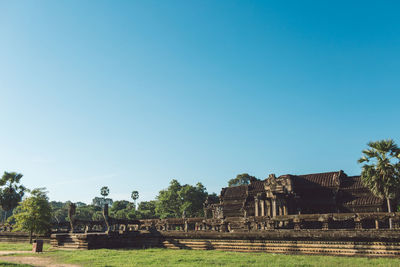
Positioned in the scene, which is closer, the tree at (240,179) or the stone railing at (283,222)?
the stone railing at (283,222)

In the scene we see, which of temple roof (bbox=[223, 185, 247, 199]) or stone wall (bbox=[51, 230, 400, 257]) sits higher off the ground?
temple roof (bbox=[223, 185, 247, 199])

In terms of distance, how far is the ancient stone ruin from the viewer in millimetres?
16578

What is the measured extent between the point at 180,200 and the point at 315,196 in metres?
41.0

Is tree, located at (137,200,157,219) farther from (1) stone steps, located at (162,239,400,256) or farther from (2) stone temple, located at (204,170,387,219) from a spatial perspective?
(1) stone steps, located at (162,239,400,256)

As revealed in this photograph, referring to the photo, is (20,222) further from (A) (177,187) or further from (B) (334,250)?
(A) (177,187)

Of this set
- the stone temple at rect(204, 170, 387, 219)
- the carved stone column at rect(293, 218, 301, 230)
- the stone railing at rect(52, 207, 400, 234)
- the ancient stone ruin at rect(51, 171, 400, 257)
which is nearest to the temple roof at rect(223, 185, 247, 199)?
the ancient stone ruin at rect(51, 171, 400, 257)

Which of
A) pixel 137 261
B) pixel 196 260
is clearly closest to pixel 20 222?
pixel 137 261

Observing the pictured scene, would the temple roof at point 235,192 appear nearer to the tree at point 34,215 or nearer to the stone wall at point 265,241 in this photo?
the stone wall at point 265,241

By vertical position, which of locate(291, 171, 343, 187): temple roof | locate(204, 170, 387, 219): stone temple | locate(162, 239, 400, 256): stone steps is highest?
locate(291, 171, 343, 187): temple roof

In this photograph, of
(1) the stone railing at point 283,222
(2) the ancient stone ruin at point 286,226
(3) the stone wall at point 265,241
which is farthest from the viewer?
(1) the stone railing at point 283,222

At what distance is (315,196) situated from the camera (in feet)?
120

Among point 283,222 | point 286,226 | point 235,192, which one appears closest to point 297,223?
point 286,226

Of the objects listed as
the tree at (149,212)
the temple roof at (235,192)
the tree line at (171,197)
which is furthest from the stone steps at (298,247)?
the tree at (149,212)

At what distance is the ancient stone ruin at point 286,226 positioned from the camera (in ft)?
54.4
